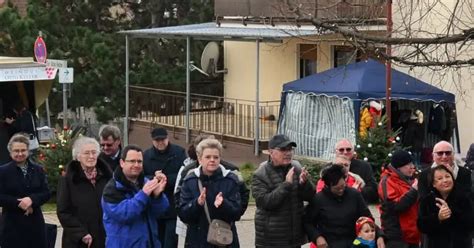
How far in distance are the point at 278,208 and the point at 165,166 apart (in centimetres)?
161

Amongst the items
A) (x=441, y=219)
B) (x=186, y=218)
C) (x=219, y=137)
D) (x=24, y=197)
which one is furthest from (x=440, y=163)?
(x=219, y=137)

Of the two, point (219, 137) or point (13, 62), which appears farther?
point (219, 137)

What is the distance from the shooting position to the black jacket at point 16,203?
958 centimetres

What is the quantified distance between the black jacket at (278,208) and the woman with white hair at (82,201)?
4.75 feet

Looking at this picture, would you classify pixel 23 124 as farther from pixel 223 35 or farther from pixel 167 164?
pixel 223 35

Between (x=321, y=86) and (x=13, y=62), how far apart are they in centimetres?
687

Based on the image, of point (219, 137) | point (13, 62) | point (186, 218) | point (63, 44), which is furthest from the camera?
point (63, 44)

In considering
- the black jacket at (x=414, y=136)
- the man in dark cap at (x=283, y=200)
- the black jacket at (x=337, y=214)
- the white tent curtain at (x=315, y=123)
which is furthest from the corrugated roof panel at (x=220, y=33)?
the black jacket at (x=337, y=214)

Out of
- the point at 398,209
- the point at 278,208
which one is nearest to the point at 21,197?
the point at 278,208

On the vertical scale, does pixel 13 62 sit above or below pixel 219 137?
above

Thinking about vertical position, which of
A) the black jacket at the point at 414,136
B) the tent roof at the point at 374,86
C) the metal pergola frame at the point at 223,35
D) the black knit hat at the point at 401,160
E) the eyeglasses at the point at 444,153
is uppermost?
the metal pergola frame at the point at 223,35

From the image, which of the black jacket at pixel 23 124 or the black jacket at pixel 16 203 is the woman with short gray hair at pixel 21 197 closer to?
the black jacket at pixel 16 203

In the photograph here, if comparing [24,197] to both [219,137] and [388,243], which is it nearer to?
[388,243]

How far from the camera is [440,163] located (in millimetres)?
9562
